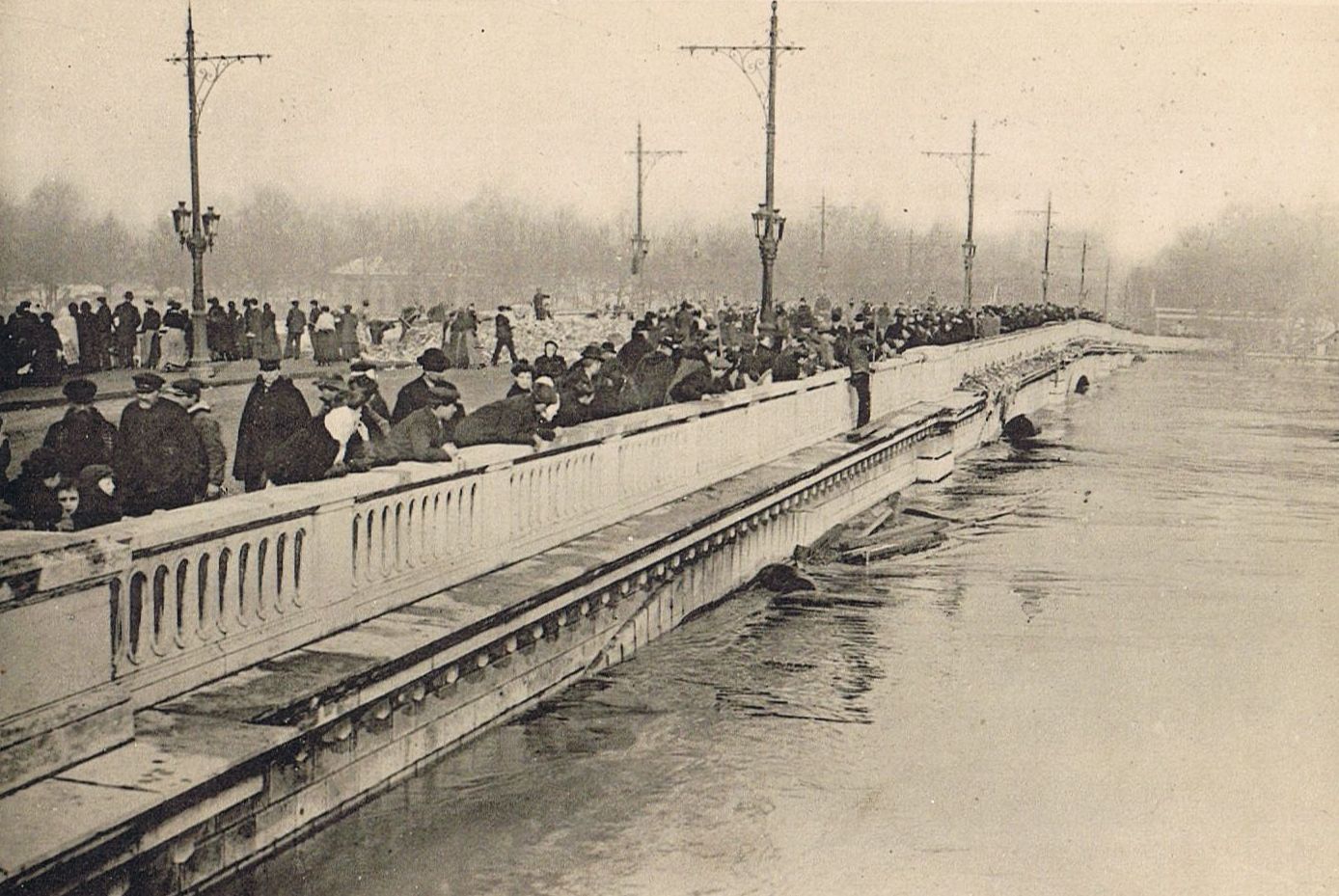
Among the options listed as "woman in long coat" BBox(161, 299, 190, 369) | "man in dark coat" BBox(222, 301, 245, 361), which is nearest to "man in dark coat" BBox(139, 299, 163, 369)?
"woman in long coat" BBox(161, 299, 190, 369)

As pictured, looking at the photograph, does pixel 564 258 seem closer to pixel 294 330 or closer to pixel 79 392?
pixel 294 330

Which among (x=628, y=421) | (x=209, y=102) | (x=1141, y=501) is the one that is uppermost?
(x=209, y=102)

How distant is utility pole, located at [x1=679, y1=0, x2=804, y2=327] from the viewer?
893 inches

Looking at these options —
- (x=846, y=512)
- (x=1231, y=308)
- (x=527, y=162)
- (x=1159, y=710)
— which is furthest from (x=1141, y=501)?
(x=1231, y=308)

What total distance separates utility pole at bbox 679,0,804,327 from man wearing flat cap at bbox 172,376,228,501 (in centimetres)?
1345

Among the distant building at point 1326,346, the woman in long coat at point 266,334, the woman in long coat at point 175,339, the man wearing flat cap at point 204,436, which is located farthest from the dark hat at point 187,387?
the distant building at point 1326,346

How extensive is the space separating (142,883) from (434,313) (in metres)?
36.6

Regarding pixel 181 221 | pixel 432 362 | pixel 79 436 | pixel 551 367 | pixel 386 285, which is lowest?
pixel 79 436

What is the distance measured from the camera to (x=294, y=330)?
34406 millimetres

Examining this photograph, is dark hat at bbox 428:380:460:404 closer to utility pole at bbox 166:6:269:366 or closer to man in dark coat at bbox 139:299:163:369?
utility pole at bbox 166:6:269:366

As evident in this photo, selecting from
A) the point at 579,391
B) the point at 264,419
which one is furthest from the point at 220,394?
the point at 264,419

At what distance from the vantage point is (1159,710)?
37.2 ft

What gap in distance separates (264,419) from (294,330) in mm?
25418

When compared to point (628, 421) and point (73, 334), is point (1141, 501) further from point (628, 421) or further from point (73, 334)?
point (73, 334)
